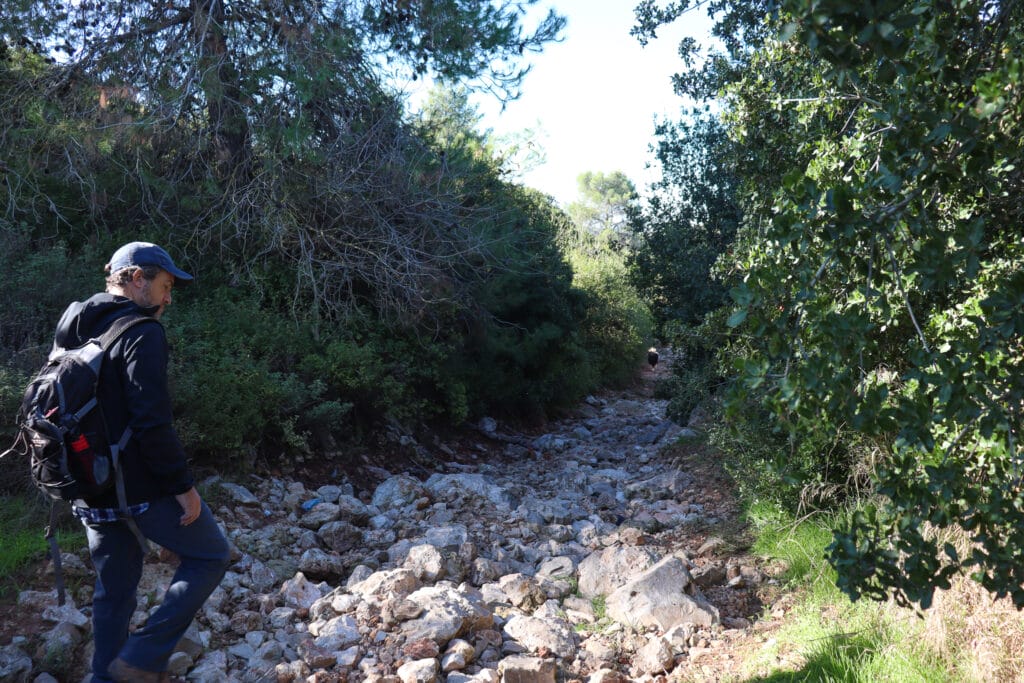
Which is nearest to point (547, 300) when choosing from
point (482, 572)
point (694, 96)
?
point (694, 96)

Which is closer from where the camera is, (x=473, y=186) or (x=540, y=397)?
(x=473, y=186)

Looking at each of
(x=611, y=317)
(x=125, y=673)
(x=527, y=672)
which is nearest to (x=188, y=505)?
(x=125, y=673)

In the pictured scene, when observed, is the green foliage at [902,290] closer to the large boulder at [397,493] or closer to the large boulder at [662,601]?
the large boulder at [662,601]

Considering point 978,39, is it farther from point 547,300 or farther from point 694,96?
point 547,300

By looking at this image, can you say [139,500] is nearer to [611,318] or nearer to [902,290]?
[902,290]

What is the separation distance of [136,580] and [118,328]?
44.6 inches

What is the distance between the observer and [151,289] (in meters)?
3.71

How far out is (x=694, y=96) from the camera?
39.2 ft

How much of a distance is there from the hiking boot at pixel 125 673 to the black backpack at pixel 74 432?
63 centimetres

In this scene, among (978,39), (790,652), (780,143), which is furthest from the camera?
(780,143)

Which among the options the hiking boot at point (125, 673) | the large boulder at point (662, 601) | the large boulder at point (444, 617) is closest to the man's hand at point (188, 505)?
the hiking boot at point (125, 673)

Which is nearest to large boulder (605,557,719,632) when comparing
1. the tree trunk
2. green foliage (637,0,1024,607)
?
green foliage (637,0,1024,607)

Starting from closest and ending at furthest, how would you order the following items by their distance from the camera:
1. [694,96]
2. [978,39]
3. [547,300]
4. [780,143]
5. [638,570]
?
[978,39]
[638,570]
[780,143]
[694,96]
[547,300]

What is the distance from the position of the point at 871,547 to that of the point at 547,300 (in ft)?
39.9
